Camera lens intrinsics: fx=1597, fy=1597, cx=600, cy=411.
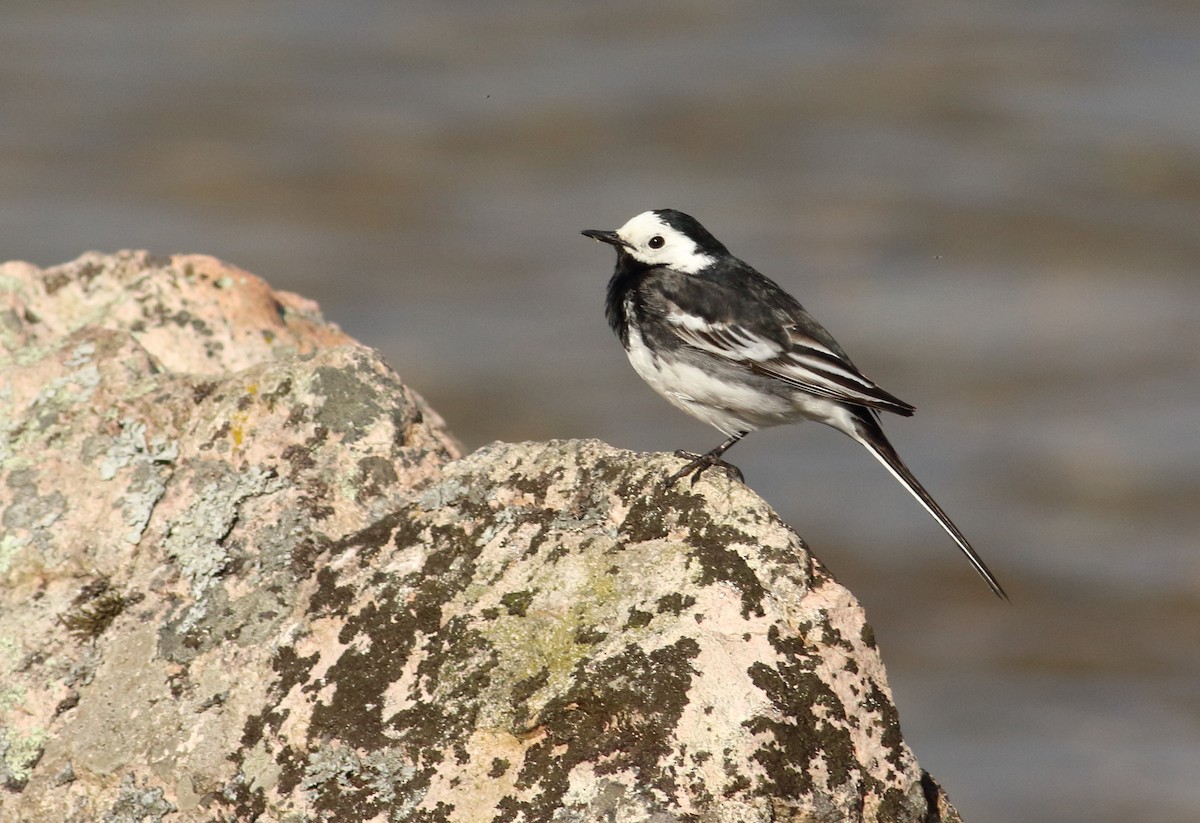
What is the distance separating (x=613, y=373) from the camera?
19562 millimetres

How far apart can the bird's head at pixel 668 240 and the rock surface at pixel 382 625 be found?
1873 millimetres

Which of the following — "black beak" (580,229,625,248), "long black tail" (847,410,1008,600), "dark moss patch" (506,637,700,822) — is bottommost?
"dark moss patch" (506,637,700,822)

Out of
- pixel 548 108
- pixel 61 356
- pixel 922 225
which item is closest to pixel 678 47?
pixel 548 108

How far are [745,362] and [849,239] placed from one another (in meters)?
17.4

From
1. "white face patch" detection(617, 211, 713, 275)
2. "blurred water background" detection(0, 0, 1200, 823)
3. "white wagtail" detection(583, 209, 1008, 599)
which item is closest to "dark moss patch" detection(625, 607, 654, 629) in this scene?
"white wagtail" detection(583, 209, 1008, 599)

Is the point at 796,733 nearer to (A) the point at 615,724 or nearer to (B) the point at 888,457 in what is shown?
(A) the point at 615,724

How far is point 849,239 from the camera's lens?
23859 mm

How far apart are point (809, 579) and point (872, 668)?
321mm

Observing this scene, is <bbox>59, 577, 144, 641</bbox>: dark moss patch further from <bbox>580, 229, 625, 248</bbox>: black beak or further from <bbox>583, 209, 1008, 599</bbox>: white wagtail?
<bbox>580, 229, 625, 248</bbox>: black beak

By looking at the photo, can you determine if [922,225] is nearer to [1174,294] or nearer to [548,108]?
[1174,294]

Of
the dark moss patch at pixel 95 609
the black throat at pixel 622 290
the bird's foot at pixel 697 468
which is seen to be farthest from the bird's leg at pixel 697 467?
the dark moss patch at pixel 95 609

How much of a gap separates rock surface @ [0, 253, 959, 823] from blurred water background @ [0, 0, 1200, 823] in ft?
24.2

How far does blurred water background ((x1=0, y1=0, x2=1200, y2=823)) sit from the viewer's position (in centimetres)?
1436

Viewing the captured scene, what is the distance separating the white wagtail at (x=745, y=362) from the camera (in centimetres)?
679
